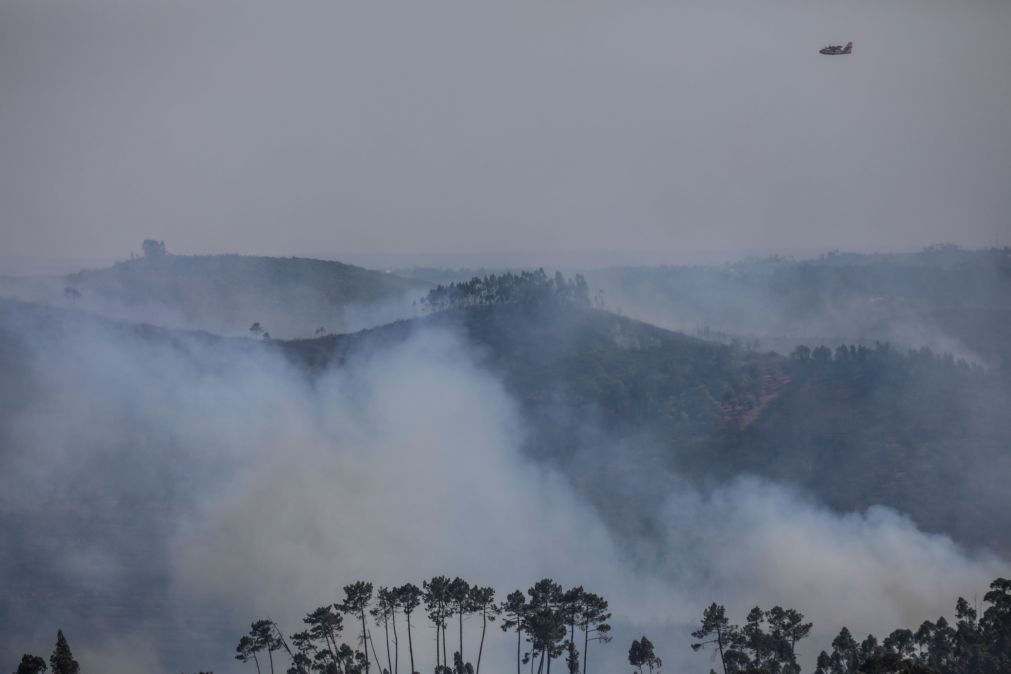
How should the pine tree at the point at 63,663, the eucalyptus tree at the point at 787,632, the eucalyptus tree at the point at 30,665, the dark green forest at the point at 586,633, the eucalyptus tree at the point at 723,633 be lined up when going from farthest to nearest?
1. the eucalyptus tree at the point at 723,633
2. the eucalyptus tree at the point at 787,632
3. the dark green forest at the point at 586,633
4. the eucalyptus tree at the point at 30,665
5. the pine tree at the point at 63,663

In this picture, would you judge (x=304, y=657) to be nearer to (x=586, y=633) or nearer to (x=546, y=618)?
(x=546, y=618)

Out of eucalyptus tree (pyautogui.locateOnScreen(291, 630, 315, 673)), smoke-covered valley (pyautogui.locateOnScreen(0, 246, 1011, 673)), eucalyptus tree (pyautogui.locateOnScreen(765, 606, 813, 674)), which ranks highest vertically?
smoke-covered valley (pyautogui.locateOnScreen(0, 246, 1011, 673))

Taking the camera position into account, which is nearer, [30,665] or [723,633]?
[30,665]

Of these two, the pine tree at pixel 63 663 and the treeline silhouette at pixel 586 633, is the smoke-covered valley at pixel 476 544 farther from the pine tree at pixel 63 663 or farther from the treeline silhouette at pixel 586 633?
the pine tree at pixel 63 663

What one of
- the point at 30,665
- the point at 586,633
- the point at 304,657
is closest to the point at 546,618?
the point at 586,633

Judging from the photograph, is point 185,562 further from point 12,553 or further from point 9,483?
point 9,483

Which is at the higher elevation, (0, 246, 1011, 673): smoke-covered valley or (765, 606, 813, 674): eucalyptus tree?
(0, 246, 1011, 673): smoke-covered valley

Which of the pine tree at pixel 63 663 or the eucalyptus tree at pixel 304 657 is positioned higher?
the eucalyptus tree at pixel 304 657

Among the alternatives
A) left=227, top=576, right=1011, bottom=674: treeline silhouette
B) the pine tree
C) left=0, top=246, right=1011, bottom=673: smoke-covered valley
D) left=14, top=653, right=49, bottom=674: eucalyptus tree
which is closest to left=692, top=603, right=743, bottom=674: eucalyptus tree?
left=227, top=576, right=1011, bottom=674: treeline silhouette

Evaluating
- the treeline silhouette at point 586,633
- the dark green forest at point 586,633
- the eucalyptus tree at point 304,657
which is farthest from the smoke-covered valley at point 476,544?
the eucalyptus tree at point 304,657

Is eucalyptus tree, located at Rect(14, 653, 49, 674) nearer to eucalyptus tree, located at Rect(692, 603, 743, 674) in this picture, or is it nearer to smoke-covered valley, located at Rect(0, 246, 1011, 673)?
eucalyptus tree, located at Rect(692, 603, 743, 674)

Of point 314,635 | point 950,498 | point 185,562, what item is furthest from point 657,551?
point 314,635

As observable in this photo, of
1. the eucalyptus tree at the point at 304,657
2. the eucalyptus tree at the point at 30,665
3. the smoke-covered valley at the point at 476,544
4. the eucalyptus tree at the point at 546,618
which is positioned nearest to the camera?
the eucalyptus tree at the point at 30,665
